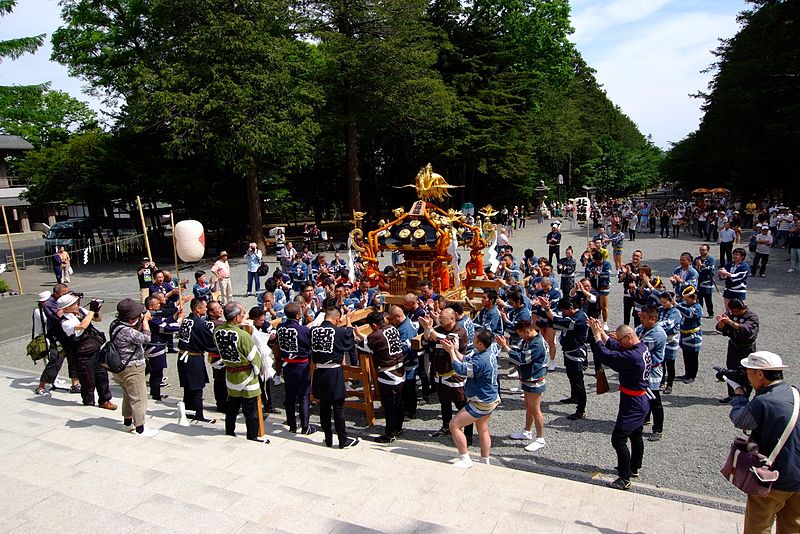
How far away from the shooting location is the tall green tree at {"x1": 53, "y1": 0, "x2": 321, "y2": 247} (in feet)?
78.5

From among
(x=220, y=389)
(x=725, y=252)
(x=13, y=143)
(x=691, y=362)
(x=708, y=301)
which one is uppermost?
(x=13, y=143)

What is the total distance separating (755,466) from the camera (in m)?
4.25

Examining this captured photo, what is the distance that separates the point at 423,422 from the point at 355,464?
6.45ft

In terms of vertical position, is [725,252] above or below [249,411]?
above

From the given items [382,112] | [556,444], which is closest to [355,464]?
[556,444]

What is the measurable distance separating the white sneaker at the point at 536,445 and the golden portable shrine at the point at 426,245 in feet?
17.5

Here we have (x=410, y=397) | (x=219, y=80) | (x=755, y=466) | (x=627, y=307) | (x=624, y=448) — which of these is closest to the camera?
(x=755, y=466)

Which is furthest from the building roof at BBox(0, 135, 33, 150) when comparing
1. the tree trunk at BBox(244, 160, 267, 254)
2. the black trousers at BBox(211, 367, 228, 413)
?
the black trousers at BBox(211, 367, 228, 413)

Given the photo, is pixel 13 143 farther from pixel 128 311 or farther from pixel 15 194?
pixel 128 311

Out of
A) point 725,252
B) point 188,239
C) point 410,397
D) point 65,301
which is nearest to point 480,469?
point 410,397

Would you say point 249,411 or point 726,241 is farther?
point 726,241

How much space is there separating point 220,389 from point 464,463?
408 centimetres

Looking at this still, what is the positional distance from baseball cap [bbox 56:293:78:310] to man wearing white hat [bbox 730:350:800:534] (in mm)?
8849

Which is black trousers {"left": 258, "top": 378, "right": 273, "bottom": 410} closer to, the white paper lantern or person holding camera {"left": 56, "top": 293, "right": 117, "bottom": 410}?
person holding camera {"left": 56, "top": 293, "right": 117, "bottom": 410}
